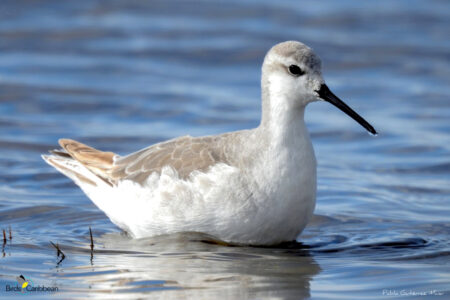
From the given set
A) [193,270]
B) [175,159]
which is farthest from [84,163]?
[193,270]

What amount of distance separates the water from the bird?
239 mm

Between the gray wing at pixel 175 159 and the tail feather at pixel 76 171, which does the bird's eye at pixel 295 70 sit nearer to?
the gray wing at pixel 175 159

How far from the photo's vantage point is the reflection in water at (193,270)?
683 centimetres

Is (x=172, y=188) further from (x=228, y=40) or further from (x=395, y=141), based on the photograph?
(x=228, y=40)

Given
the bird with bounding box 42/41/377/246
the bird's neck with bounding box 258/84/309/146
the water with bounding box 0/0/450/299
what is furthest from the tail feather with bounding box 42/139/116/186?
the bird's neck with bounding box 258/84/309/146

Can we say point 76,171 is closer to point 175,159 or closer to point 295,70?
point 175,159

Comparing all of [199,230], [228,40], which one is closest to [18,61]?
[228,40]

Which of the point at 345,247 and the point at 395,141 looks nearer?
the point at 345,247

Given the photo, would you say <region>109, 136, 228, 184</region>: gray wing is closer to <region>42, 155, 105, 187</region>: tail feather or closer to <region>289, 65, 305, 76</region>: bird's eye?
<region>42, 155, 105, 187</region>: tail feather

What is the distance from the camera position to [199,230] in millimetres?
8258

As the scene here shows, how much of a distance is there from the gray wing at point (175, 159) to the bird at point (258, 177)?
1 cm

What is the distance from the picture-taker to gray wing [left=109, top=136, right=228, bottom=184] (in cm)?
851

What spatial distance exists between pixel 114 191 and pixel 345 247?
2516 millimetres

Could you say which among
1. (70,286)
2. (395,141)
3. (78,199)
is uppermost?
(395,141)
